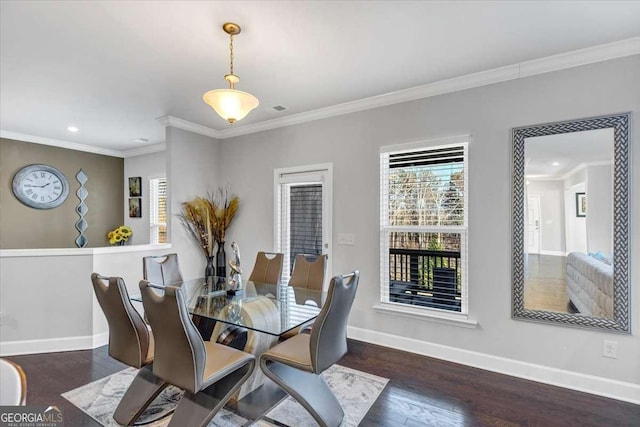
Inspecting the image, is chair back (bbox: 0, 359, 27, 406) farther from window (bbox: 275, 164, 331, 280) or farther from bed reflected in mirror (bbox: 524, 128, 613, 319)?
bed reflected in mirror (bbox: 524, 128, 613, 319)

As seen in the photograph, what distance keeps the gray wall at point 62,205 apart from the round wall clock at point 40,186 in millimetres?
75

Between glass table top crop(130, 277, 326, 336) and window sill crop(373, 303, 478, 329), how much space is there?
3.19 feet

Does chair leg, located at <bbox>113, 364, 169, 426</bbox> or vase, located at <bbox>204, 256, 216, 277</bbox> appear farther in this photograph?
vase, located at <bbox>204, 256, 216, 277</bbox>

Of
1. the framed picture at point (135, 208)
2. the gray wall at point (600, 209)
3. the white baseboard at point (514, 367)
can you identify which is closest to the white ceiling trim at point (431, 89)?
the gray wall at point (600, 209)

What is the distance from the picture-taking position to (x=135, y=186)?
619cm

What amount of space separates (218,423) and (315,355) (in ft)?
2.92

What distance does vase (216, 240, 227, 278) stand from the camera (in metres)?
4.60

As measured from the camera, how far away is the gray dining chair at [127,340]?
1961mm

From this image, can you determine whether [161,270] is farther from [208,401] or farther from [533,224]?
[533,224]

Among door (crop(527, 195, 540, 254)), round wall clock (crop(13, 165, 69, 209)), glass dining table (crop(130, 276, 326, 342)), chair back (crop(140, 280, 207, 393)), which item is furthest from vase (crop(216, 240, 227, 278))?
door (crop(527, 195, 540, 254))

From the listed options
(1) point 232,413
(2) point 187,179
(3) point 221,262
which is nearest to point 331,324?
(1) point 232,413

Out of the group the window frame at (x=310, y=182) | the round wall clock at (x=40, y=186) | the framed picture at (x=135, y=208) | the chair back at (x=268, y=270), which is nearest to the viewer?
the chair back at (x=268, y=270)

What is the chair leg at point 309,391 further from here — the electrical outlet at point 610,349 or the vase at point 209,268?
the vase at point 209,268

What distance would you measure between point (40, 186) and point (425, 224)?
6.13m
